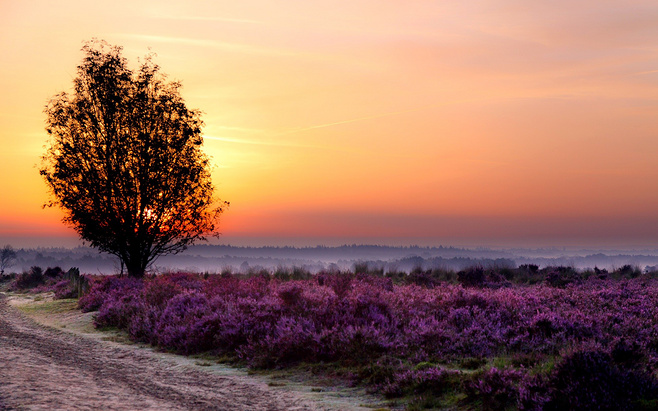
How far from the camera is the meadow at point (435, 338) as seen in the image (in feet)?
33.4

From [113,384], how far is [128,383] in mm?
359

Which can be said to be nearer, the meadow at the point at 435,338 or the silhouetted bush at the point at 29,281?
the meadow at the point at 435,338

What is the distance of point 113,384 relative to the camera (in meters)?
12.6

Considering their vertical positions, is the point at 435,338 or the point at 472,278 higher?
the point at 472,278

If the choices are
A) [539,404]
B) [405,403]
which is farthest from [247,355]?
[539,404]

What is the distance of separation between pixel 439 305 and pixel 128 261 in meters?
23.7

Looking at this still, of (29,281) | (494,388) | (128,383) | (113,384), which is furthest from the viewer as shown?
(29,281)

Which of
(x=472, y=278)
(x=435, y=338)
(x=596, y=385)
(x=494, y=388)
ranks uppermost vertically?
(x=472, y=278)

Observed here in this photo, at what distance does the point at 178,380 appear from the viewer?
13883 mm

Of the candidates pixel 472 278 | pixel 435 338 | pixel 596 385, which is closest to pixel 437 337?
pixel 435 338

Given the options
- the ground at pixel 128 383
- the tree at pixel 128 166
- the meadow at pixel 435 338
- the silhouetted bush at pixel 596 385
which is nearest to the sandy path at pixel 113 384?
the ground at pixel 128 383

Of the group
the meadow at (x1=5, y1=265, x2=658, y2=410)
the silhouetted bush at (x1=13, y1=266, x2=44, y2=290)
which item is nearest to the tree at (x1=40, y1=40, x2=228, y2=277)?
the meadow at (x1=5, y1=265, x2=658, y2=410)

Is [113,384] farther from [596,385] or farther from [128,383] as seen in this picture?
[596,385]

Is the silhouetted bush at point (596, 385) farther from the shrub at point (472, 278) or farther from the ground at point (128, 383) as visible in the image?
the shrub at point (472, 278)
